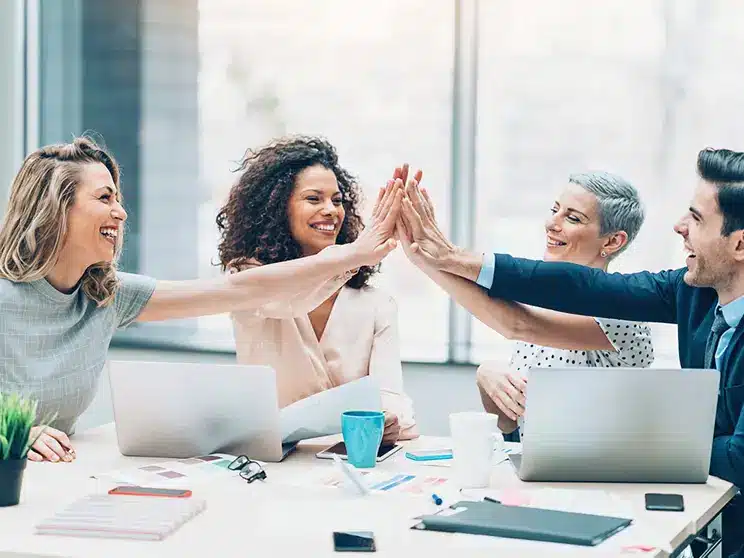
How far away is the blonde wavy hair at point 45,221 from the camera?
2301mm

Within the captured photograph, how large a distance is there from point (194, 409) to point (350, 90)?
249 cm

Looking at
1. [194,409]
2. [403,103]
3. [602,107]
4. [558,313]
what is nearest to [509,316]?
[558,313]

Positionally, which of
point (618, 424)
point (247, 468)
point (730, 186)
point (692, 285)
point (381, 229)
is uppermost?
point (730, 186)

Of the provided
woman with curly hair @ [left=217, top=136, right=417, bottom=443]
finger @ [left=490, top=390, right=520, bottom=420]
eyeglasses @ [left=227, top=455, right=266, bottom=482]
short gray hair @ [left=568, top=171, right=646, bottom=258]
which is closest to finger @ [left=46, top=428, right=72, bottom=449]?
eyeglasses @ [left=227, top=455, right=266, bottom=482]

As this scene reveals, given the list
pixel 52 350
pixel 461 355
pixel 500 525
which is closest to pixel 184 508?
pixel 500 525

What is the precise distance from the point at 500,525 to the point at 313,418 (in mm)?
659

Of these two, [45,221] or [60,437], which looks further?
[45,221]

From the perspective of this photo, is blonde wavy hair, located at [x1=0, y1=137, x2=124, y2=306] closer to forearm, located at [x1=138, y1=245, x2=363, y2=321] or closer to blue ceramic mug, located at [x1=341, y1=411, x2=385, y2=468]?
forearm, located at [x1=138, y1=245, x2=363, y2=321]

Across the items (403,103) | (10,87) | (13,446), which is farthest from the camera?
(10,87)

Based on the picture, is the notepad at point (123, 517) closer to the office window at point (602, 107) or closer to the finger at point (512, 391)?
the finger at point (512, 391)

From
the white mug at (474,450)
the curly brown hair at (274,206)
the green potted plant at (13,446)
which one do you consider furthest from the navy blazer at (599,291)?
the green potted plant at (13,446)

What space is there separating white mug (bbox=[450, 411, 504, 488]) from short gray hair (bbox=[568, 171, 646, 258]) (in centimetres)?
124

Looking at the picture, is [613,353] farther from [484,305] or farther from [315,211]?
[315,211]

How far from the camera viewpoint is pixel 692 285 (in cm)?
233
